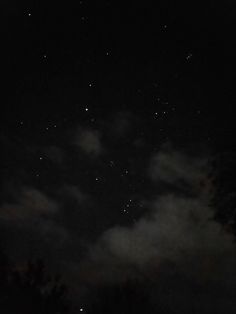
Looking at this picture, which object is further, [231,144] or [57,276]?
[57,276]

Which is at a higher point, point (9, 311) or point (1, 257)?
point (1, 257)

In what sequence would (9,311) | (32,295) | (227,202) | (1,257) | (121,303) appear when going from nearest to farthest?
(227,202), (9,311), (32,295), (1,257), (121,303)

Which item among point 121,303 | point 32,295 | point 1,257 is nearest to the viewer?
point 32,295

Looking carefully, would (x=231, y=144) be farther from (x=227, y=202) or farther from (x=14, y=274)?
(x=14, y=274)

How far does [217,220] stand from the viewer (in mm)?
13242

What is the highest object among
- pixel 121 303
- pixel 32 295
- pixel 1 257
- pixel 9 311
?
pixel 121 303

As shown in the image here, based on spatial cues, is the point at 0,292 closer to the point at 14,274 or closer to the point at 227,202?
the point at 14,274

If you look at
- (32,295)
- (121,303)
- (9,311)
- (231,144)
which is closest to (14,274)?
(32,295)

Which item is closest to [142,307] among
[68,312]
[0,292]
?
[68,312]

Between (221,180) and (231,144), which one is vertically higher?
(231,144)

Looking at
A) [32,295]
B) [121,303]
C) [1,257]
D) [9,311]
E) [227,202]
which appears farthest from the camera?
[121,303]

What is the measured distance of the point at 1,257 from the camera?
21.8 metres

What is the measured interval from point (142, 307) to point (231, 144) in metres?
17.7

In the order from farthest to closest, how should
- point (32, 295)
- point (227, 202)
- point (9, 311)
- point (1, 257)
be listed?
point (1, 257) < point (32, 295) < point (9, 311) < point (227, 202)
